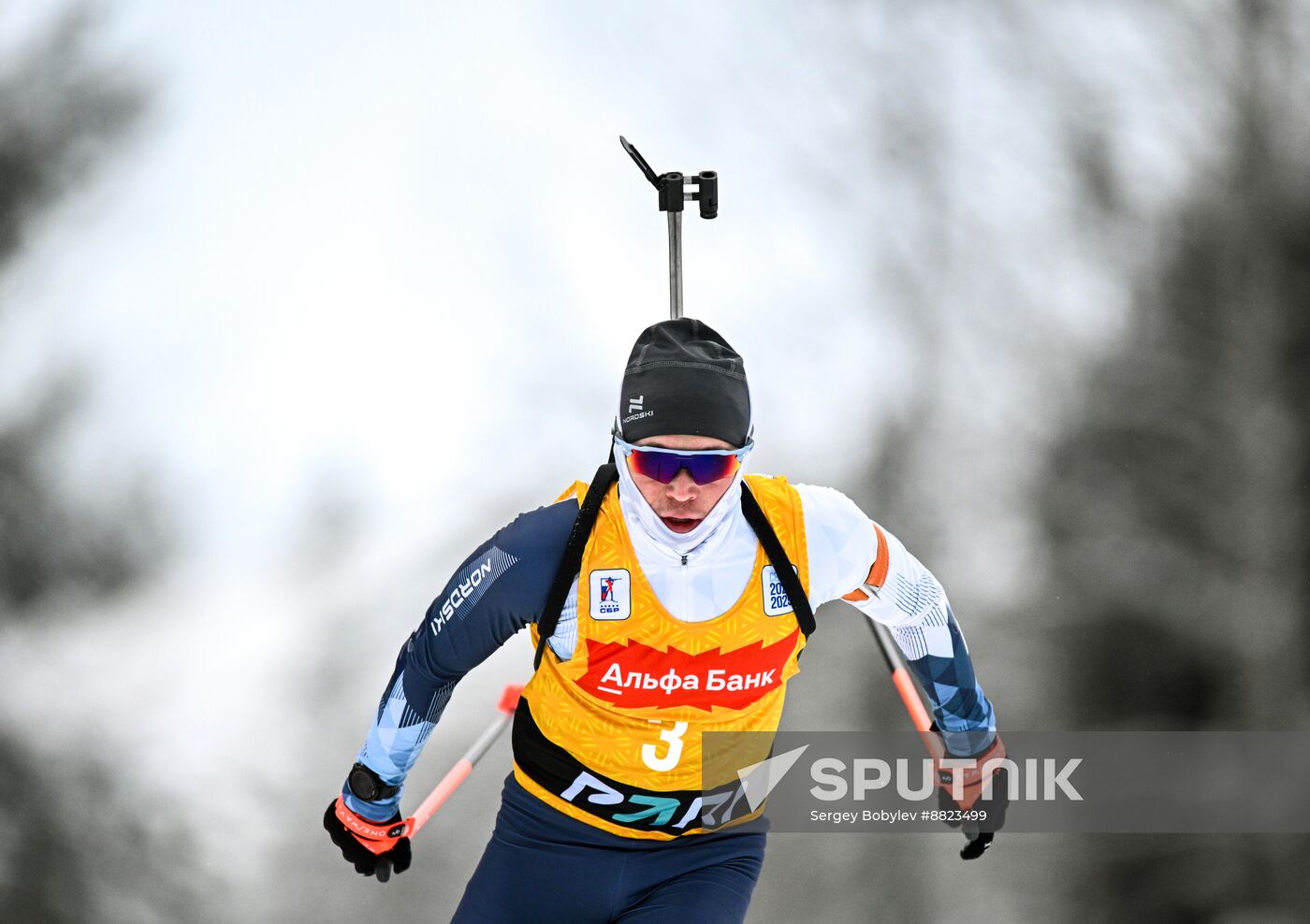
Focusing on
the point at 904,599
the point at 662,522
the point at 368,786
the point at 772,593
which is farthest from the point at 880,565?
the point at 368,786

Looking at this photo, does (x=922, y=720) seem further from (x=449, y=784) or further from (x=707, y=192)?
(x=707, y=192)

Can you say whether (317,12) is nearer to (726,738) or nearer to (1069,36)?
(1069,36)

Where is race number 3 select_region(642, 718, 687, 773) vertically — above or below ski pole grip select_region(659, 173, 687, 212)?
below

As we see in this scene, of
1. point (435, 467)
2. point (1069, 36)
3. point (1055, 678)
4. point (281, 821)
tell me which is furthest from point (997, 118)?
point (281, 821)

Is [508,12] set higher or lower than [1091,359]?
higher

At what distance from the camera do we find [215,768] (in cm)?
409

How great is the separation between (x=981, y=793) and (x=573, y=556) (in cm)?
103

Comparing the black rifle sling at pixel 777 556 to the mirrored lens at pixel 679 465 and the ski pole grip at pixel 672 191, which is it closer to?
the mirrored lens at pixel 679 465

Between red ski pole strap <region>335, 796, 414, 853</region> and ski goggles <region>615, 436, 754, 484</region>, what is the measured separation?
0.86 m

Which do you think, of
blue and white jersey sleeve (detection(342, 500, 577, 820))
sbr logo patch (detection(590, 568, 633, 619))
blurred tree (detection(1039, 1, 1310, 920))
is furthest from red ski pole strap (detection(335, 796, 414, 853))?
blurred tree (detection(1039, 1, 1310, 920))

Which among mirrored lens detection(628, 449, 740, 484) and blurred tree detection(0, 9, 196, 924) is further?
blurred tree detection(0, 9, 196, 924)

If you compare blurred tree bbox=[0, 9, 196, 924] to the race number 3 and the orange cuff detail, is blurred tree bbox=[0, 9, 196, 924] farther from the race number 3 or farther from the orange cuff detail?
the orange cuff detail

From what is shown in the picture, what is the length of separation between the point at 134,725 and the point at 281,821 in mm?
538

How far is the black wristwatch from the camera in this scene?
234cm
